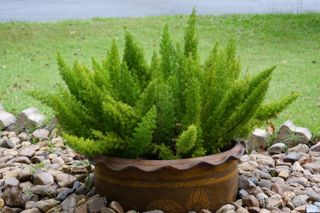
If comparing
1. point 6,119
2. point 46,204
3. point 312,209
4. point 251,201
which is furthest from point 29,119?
point 312,209

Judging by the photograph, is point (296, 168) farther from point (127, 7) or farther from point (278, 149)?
point (127, 7)

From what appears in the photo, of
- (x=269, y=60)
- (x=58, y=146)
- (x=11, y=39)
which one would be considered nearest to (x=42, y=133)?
(x=58, y=146)

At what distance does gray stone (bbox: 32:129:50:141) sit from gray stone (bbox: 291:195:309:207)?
6.67 ft

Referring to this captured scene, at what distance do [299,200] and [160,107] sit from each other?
2.98 ft

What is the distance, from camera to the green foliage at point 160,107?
3.03 metres

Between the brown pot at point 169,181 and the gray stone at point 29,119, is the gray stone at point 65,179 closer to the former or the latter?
the brown pot at point 169,181

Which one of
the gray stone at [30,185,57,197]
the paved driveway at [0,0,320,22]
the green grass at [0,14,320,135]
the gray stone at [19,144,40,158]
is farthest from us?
the paved driveway at [0,0,320,22]

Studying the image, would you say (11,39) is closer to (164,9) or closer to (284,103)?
(164,9)

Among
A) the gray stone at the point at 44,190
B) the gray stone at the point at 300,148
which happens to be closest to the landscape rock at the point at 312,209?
the gray stone at the point at 300,148

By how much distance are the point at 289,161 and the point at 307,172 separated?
0.26 m

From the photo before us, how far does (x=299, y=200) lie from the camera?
335 centimetres

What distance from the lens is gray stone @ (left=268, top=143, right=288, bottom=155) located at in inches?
168

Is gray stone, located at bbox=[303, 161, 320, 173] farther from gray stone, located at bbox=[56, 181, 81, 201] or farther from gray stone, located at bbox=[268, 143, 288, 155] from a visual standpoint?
gray stone, located at bbox=[56, 181, 81, 201]

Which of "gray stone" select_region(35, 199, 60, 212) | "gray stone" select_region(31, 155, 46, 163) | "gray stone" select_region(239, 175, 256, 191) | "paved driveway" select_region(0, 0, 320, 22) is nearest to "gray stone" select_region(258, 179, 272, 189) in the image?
"gray stone" select_region(239, 175, 256, 191)
